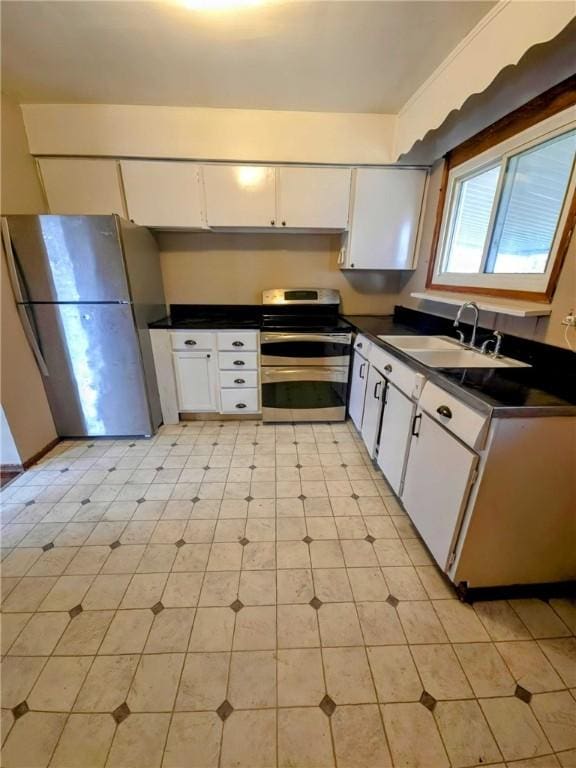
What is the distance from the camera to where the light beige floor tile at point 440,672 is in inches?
40.4

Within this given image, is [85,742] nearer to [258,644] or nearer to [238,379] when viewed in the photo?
[258,644]

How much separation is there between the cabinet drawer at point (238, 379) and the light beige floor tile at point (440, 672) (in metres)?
2.02

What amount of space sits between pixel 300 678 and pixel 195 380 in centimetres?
213

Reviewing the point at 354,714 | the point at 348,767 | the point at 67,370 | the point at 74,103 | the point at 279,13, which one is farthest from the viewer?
the point at 67,370

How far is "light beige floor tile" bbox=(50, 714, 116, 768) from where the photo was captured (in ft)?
2.88

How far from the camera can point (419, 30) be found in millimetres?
1448

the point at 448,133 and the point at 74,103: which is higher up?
the point at 74,103

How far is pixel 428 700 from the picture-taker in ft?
3.30

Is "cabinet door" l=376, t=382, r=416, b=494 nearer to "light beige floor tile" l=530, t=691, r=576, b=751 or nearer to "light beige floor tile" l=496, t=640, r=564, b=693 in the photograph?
"light beige floor tile" l=496, t=640, r=564, b=693

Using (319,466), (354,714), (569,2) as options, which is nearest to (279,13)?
(569,2)

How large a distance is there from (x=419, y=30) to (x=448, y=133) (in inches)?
23.2

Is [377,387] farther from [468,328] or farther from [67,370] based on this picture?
[67,370]

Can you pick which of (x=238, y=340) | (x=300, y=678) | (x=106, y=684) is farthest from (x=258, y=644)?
(x=238, y=340)

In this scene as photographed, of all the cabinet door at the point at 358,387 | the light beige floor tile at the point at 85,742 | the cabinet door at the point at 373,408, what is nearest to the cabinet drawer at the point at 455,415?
the cabinet door at the point at 373,408
